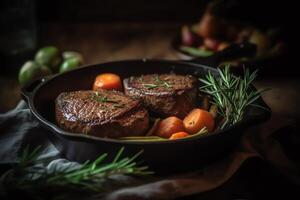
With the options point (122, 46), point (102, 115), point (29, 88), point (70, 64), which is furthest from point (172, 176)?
point (122, 46)

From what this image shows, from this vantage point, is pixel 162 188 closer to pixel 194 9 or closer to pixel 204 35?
pixel 204 35

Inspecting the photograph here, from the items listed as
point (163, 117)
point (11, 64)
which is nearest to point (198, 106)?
point (163, 117)

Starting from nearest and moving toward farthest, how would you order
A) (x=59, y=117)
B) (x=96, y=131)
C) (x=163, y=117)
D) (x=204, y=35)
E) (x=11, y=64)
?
(x=96, y=131) < (x=59, y=117) < (x=163, y=117) < (x=11, y=64) < (x=204, y=35)

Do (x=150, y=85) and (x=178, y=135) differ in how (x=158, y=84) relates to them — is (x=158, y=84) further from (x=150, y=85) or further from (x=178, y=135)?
(x=178, y=135)

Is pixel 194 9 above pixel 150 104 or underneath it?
above

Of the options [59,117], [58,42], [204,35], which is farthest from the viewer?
[58,42]

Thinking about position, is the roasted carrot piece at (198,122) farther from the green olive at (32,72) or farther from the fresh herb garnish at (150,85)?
the green olive at (32,72)

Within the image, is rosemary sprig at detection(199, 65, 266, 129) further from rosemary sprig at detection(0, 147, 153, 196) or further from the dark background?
the dark background
